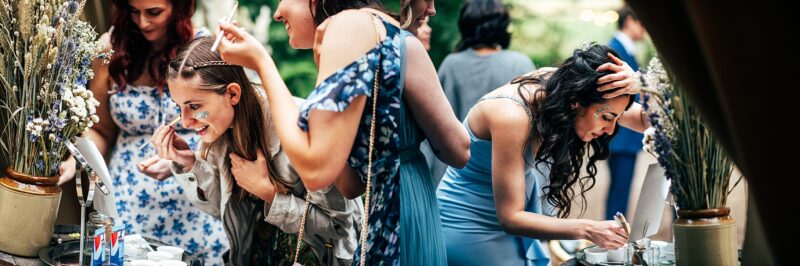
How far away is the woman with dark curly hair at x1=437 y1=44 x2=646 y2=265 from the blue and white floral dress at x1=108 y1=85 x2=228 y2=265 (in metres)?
0.97

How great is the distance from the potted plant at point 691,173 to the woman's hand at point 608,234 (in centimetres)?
47

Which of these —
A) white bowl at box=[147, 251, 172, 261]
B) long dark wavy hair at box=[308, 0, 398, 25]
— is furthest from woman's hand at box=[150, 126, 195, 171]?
long dark wavy hair at box=[308, 0, 398, 25]

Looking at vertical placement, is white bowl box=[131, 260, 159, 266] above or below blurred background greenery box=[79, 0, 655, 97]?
below

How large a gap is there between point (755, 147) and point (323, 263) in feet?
5.39

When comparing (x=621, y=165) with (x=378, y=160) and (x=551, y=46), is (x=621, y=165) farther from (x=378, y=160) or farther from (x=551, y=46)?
(x=378, y=160)

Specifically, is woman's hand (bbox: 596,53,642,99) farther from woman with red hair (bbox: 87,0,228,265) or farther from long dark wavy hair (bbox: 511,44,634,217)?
woman with red hair (bbox: 87,0,228,265)

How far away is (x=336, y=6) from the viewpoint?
7.03 feet

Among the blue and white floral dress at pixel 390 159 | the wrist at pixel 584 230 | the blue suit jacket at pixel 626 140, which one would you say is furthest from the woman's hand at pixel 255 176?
the blue suit jacket at pixel 626 140

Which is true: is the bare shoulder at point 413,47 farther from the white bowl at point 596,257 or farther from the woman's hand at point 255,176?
the white bowl at point 596,257

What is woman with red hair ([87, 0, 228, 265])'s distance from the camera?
351 cm

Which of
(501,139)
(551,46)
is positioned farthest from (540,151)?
(551,46)

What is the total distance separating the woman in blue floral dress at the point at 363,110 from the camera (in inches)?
74.3

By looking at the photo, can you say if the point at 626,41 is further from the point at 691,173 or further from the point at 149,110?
the point at 691,173

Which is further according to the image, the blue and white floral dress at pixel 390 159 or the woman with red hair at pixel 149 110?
the woman with red hair at pixel 149 110
